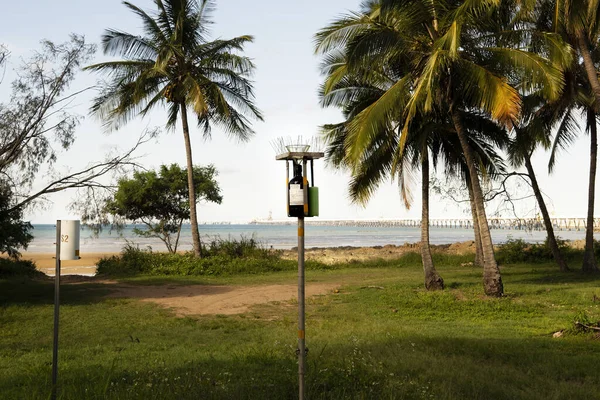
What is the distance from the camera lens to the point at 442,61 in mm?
12391

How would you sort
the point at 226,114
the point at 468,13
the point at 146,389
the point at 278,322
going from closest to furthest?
1. the point at 146,389
2. the point at 278,322
3. the point at 468,13
4. the point at 226,114

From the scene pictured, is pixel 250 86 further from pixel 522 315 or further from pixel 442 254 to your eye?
pixel 522 315

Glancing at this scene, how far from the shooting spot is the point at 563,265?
66.5 ft

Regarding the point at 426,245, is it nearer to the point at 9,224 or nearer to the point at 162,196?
the point at 9,224

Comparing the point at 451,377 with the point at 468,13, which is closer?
the point at 451,377

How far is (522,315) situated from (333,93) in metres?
8.41

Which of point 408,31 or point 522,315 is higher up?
point 408,31

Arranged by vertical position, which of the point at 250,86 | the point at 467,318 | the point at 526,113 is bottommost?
the point at 467,318

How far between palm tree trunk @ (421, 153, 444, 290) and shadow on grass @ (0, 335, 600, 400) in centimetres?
735

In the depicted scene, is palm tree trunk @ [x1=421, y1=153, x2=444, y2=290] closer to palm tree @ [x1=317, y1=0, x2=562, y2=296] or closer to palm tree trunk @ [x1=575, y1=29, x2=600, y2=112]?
palm tree @ [x1=317, y1=0, x2=562, y2=296]

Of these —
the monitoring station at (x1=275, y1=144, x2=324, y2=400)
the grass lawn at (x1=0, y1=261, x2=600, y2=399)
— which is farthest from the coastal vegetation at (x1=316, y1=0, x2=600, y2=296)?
the monitoring station at (x1=275, y1=144, x2=324, y2=400)

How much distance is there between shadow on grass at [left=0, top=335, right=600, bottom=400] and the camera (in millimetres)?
5500

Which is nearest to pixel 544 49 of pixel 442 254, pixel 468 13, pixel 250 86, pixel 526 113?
pixel 468 13

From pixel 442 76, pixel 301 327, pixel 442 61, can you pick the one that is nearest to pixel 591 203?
pixel 442 76
